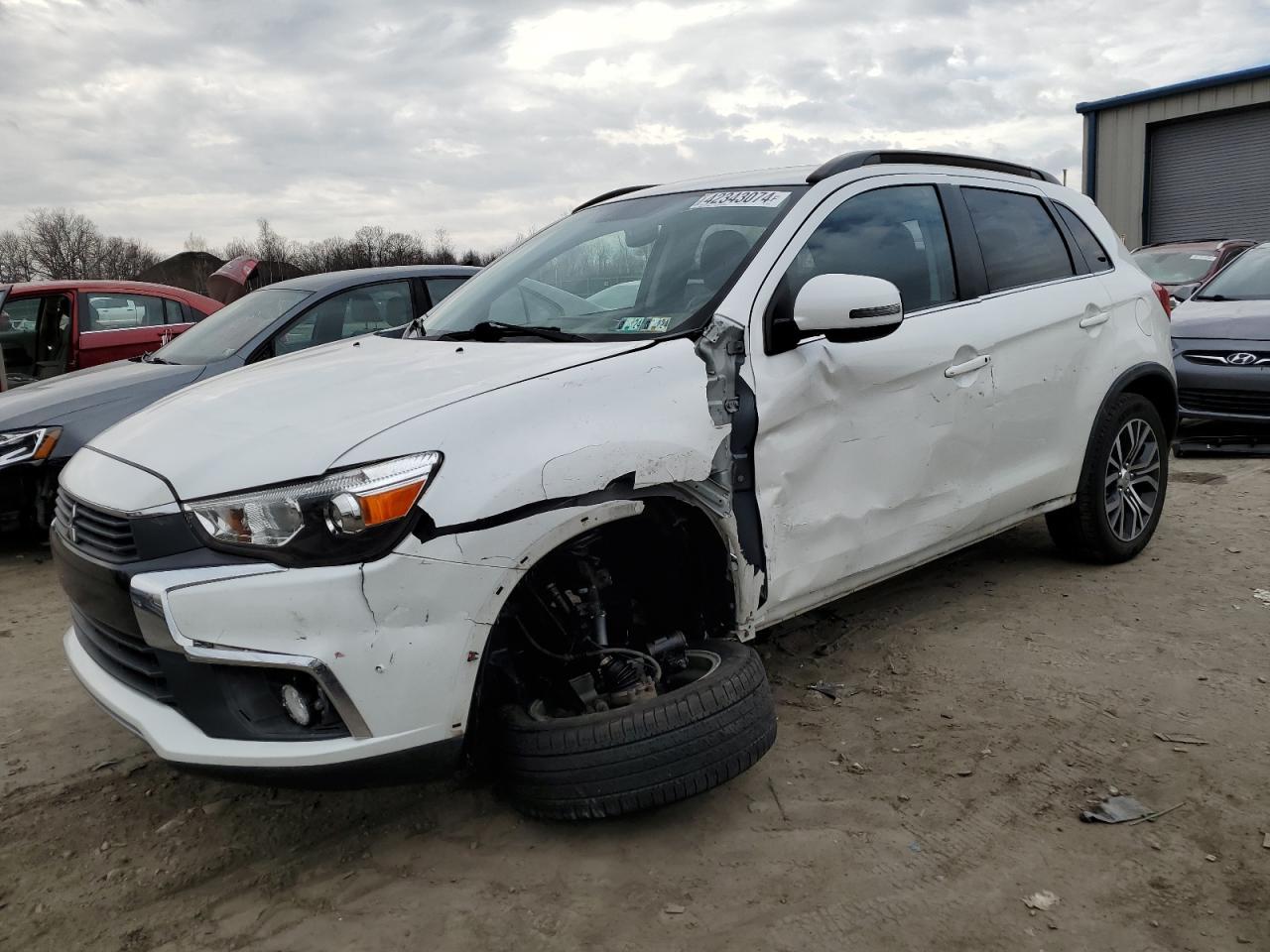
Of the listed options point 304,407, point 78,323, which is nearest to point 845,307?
point 304,407

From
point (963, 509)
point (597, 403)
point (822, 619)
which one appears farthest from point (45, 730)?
point (963, 509)

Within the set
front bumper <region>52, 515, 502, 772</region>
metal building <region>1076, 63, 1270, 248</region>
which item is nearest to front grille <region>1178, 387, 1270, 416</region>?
front bumper <region>52, 515, 502, 772</region>

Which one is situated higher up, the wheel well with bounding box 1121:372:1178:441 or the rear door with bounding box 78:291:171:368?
the rear door with bounding box 78:291:171:368

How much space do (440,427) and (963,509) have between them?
6.85 ft

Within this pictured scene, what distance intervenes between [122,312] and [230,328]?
8.73 ft

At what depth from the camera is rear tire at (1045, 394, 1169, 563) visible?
4.35 meters

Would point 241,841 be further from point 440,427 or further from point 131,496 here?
point 440,427

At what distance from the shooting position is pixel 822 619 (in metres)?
4.17

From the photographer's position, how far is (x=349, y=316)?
6469mm

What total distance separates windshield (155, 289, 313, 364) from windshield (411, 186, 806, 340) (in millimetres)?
2761

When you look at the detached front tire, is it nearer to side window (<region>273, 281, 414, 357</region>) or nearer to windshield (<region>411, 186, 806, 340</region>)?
windshield (<region>411, 186, 806, 340</region>)

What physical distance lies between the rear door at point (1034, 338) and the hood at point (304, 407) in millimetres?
1678

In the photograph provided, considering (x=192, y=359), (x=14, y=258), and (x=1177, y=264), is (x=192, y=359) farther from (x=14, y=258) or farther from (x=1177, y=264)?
(x=14, y=258)

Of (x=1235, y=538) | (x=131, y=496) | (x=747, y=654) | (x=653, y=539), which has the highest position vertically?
(x=131, y=496)
